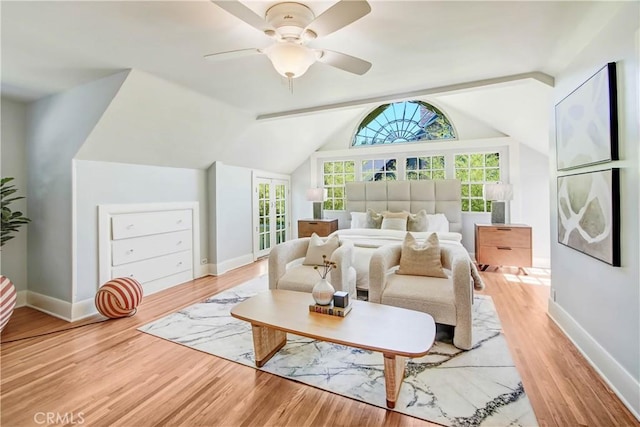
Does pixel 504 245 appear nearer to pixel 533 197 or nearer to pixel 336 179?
pixel 533 197

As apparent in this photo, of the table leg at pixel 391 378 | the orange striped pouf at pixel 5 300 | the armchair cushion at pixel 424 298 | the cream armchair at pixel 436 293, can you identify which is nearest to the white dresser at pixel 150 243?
the orange striped pouf at pixel 5 300

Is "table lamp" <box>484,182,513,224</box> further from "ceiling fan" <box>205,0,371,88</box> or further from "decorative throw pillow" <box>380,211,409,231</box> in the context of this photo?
"ceiling fan" <box>205,0,371,88</box>

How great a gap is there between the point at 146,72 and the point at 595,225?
392cm

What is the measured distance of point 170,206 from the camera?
411 cm

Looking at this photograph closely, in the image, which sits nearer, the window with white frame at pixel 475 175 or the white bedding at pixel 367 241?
the white bedding at pixel 367 241

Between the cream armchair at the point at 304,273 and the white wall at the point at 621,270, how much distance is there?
6.34ft

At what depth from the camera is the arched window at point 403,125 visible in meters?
5.52

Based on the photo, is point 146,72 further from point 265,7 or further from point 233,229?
point 233,229

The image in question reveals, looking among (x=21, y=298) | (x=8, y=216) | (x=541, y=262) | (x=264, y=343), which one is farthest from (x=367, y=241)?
(x=21, y=298)

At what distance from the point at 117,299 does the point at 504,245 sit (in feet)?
17.3

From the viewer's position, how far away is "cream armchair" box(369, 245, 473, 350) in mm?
2330

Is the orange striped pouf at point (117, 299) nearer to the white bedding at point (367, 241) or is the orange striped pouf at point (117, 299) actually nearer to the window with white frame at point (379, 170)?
the white bedding at point (367, 241)

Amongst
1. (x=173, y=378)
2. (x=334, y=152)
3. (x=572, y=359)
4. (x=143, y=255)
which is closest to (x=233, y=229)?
(x=143, y=255)

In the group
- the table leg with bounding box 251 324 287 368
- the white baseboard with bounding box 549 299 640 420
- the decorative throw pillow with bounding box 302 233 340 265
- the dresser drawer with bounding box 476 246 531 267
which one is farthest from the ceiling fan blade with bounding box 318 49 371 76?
the dresser drawer with bounding box 476 246 531 267
